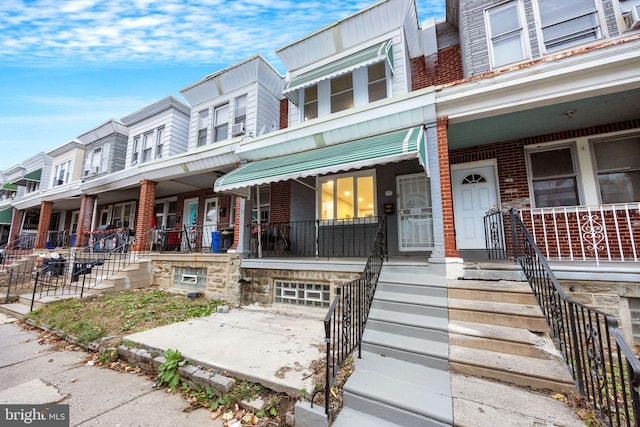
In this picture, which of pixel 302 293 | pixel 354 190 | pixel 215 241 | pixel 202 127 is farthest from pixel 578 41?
pixel 202 127

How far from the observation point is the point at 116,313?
5.79 metres

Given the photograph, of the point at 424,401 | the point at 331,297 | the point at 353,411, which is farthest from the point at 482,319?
the point at 331,297

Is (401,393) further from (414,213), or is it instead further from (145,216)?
(145,216)

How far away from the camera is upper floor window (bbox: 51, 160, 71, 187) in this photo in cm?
1568

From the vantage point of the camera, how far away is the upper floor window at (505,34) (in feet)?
20.3

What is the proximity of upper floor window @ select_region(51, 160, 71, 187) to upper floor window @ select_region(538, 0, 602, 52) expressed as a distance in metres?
22.9

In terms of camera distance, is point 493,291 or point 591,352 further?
point 493,291

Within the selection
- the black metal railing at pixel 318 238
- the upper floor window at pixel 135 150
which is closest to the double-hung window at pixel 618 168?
the black metal railing at pixel 318 238

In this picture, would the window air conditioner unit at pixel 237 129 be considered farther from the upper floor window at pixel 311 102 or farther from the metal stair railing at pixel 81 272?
the metal stair railing at pixel 81 272

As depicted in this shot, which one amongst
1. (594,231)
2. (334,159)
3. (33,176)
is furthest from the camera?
(33,176)

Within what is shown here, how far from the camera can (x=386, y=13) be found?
7363 millimetres

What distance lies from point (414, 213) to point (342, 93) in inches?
171

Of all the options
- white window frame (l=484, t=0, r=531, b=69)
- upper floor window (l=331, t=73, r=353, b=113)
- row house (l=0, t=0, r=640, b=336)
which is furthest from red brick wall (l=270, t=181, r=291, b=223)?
white window frame (l=484, t=0, r=531, b=69)

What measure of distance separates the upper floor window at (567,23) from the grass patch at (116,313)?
10379 millimetres
